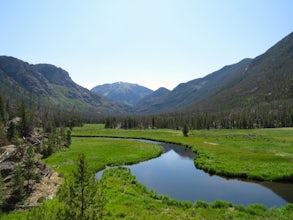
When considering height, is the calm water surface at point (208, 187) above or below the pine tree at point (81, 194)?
below

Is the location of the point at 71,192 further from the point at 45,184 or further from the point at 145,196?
the point at 45,184

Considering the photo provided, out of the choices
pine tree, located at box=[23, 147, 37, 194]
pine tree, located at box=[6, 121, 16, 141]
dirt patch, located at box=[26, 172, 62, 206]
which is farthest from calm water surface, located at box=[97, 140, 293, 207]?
pine tree, located at box=[6, 121, 16, 141]

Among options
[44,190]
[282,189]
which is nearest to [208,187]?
[282,189]

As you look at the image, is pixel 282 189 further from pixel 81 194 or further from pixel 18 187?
pixel 18 187

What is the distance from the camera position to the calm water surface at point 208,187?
1387 inches

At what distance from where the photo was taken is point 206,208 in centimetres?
2959

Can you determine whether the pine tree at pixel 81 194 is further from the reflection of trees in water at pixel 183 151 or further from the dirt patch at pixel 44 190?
the reflection of trees in water at pixel 183 151

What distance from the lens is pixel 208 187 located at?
4088 cm

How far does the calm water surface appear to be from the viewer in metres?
35.2

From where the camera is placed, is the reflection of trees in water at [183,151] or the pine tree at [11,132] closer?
the pine tree at [11,132]

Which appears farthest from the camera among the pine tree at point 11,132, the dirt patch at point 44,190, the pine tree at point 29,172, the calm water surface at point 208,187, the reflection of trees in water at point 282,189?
the pine tree at point 11,132

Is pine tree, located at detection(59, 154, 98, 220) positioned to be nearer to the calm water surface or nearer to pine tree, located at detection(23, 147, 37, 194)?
pine tree, located at detection(23, 147, 37, 194)

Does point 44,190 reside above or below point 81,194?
below

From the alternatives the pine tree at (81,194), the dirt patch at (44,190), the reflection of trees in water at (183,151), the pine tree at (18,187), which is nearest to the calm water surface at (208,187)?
the dirt patch at (44,190)
